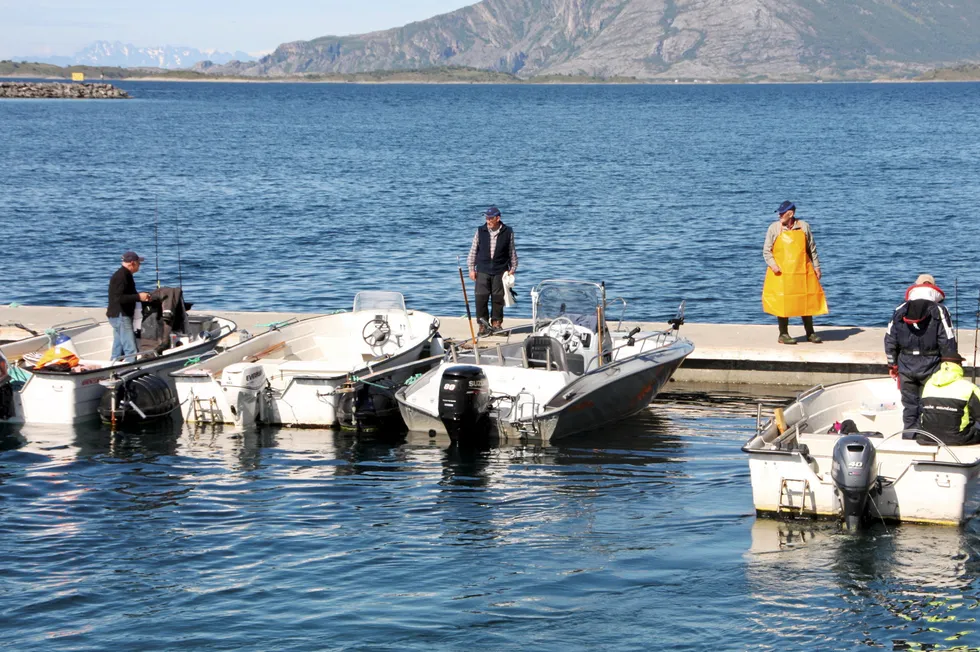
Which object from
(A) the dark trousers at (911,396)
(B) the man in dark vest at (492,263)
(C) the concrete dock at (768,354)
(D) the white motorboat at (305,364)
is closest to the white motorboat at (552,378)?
(C) the concrete dock at (768,354)

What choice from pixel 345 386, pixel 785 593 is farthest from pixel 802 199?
pixel 785 593

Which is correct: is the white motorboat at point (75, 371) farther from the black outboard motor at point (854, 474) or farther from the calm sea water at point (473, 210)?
the calm sea water at point (473, 210)

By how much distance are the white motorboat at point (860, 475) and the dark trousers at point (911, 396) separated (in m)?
0.27

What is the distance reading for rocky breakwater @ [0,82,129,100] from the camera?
163500 mm

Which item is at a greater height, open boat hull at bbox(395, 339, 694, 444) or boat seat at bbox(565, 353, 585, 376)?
boat seat at bbox(565, 353, 585, 376)

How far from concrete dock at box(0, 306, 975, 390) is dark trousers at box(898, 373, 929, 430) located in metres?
4.58

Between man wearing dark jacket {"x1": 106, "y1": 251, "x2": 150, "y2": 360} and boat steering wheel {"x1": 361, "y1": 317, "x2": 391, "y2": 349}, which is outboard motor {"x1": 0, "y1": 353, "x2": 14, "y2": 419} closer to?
man wearing dark jacket {"x1": 106, "y1": 251, "x2": 150, "y2": 360}

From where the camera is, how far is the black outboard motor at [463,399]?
13648mm

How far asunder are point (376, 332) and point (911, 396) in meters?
8.00

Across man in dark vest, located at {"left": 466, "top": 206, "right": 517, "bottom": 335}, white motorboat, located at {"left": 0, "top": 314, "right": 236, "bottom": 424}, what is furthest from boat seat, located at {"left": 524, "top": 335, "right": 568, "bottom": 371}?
white motorboat, located at {"left": 0, "top": 314, "right": 236, "bottom": 424}

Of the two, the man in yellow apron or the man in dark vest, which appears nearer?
the man in yellow apron

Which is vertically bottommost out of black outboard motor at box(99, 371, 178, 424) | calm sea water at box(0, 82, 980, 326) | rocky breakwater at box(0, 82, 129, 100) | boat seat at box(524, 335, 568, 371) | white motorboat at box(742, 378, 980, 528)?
white motorboat at box(742, 378, 980, 528)

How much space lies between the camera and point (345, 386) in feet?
48.4

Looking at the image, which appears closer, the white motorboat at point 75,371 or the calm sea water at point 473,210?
the white motorboat at point 75,371
